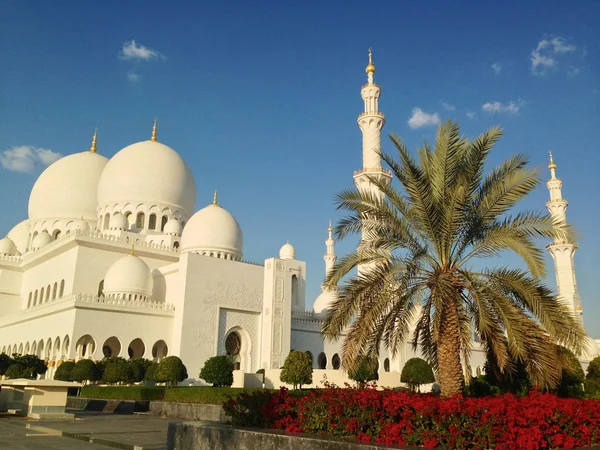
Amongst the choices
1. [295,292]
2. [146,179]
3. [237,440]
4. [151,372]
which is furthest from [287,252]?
[237,440]

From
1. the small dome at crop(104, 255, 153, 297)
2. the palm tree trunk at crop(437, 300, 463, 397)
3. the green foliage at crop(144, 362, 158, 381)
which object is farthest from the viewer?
the small dome at crop(104, 255, 153, 297)

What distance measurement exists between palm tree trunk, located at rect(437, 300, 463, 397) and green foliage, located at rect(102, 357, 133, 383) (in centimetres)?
1482

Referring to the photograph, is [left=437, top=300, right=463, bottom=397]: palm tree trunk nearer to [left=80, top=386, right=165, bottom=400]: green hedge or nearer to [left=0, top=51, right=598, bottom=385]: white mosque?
[left=80, top=386, right=165, bottom=400]: green hedge

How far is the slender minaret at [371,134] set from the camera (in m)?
28.4

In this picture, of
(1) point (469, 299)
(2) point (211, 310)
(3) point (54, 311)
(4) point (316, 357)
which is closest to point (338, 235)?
(1) point (469, 299)

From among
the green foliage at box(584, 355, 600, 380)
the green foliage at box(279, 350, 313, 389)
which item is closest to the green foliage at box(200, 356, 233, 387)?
the green foliage at box(279, 350, 313, 389)

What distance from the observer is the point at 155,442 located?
9180 mm

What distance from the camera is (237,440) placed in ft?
22.1

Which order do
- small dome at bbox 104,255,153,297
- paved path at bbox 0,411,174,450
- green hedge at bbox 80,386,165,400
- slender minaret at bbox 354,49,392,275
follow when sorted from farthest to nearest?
slender minaret at bbox 354,49,392,275
small dome at bbox 104,255,153,297
green hedge at bbox 80,386,165,400
paved path at bbox 0,411,174,450

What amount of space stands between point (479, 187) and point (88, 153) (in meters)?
32.5

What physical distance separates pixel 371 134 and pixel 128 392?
58.9 ft

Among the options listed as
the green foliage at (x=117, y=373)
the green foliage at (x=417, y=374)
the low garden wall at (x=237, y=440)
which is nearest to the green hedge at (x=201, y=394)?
the green foliage at (x=117, y=373)

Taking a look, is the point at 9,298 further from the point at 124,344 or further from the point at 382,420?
the point at 382,420

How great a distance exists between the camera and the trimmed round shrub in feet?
66.7
